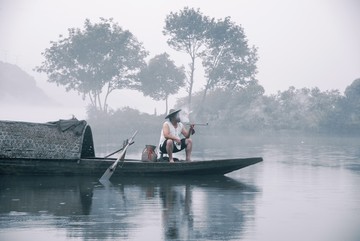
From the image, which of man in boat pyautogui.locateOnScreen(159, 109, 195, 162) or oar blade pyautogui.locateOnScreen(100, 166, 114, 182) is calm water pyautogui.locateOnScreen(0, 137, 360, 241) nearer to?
oar blade pyautogui.locateOnScreen(100, 166, 114, 182)

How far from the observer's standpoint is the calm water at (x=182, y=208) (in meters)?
8.24

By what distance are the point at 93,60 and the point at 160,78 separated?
Answer: 24.3 feet

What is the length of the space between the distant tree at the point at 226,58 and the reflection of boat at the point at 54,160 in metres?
45.8

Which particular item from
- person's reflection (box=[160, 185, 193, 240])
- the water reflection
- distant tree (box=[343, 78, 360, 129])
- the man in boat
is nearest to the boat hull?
the water reflection

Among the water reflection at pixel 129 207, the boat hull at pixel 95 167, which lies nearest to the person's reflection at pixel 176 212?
the water reflection at pixel 129 207

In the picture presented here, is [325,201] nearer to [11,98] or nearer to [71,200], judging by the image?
[71,200]

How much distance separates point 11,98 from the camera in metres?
123

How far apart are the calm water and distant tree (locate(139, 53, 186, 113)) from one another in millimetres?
46719

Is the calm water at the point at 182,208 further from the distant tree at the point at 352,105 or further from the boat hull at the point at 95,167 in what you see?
the distant tree at the point at 352,105

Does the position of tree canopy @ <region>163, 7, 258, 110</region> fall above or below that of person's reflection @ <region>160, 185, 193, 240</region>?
above

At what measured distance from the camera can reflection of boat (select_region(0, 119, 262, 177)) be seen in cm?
1477

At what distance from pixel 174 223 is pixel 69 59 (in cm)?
5343

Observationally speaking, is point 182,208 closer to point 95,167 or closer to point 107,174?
point 107,174

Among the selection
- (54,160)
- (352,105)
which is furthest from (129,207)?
(352,105)
